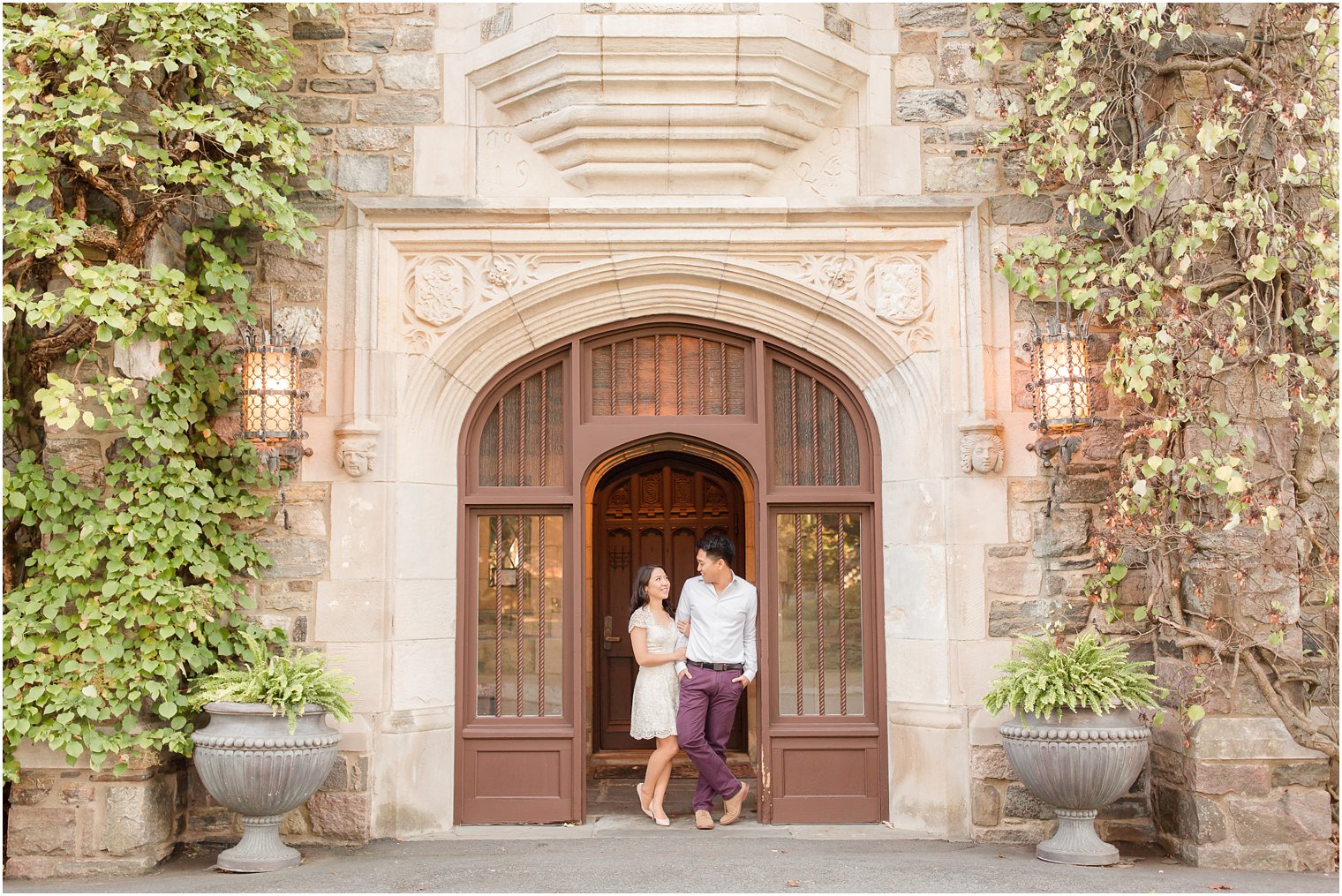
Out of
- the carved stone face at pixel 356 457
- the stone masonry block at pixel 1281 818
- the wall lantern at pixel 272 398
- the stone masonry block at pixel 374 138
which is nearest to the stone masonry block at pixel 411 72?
the stone masonry block at pixel 374 138

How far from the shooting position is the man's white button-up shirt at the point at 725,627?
5332 millimetres

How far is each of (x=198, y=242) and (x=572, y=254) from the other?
1.76 m

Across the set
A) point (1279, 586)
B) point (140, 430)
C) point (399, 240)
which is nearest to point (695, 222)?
point (399, 240)

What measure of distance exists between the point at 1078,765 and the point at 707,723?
1.72 m

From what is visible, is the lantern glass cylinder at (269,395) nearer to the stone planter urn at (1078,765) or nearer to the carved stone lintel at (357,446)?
the carved stone lintel at (357,446)

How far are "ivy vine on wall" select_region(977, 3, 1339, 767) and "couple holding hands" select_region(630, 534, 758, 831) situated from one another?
1669 mm

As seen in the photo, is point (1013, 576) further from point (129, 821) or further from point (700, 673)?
point (129, 821)

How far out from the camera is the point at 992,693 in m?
4.77

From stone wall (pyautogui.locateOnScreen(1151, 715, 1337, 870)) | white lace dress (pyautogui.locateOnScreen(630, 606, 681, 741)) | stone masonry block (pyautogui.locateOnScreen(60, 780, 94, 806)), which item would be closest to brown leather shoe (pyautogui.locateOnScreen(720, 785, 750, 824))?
white lace dress (pyautogui.locateOnScreen(630, 606, 681, 741))

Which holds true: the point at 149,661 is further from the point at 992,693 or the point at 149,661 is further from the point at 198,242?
the point at 992,693

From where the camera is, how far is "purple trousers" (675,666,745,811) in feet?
17.3

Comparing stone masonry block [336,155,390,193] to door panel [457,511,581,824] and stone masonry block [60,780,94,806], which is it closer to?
door panel [457,511,581,824]

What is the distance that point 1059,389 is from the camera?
4930 millimetres

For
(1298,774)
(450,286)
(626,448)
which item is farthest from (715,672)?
(1298,774)
